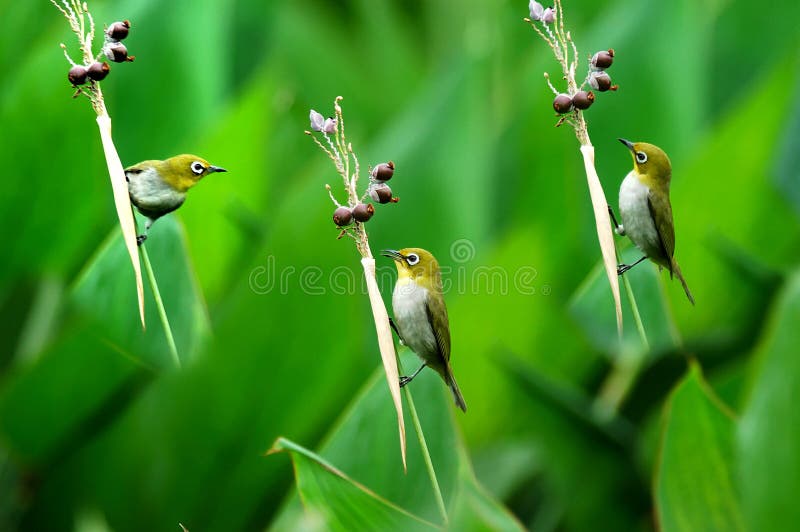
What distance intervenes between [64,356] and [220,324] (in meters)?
0.05

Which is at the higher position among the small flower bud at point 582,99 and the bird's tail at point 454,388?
the small flower bud at point 582,99

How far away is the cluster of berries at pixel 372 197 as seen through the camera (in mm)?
239

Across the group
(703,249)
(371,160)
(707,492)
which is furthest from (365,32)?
(707,492)

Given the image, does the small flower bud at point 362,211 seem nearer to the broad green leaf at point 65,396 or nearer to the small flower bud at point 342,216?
the small flower bud at point 342,216

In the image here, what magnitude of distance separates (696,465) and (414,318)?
0.10 metres

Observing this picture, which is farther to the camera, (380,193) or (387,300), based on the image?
(387,300)

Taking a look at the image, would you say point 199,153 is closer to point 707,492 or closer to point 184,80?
point 184,80

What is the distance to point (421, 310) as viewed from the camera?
0.84 ft

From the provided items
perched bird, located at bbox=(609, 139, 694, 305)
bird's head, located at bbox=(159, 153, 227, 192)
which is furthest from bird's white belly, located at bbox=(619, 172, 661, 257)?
bird's head, located at bbox=(159, 153, 227, 192)

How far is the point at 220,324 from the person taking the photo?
32 centimetres

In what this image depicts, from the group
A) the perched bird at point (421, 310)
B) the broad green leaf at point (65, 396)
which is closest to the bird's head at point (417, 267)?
the perched bird at point (421, 310)

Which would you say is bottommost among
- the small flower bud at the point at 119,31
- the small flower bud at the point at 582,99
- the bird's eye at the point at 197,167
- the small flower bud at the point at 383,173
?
the bird's eye at the point at 197,167

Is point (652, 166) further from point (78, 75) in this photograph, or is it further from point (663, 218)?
point (78, 75)

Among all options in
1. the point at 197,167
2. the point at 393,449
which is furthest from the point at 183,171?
the point at 393,449
